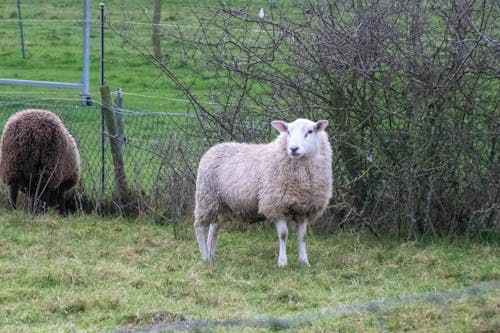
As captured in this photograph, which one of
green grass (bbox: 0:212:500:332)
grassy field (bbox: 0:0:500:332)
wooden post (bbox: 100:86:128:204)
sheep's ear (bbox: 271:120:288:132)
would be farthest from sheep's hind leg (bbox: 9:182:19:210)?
sheep's ear (bbox: 271:120:288:132)

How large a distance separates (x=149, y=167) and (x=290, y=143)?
3219mm

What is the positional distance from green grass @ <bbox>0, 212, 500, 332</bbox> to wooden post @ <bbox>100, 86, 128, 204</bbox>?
1.82ft

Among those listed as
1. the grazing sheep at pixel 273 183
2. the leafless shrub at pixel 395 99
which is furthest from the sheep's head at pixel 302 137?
the leafless shrub at pixel 395 99

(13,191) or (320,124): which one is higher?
(320,124)

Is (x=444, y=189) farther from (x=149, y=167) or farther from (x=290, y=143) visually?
(x=149, y=167)

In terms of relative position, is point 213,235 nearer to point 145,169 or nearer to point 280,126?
point 280,126

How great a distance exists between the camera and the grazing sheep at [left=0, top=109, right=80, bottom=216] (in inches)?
384

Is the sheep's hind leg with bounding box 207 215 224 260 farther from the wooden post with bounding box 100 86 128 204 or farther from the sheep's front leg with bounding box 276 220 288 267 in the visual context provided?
the wooden post with bounding box 100 86 128 204

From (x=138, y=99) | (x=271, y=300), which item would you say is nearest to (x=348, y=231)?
(x=271, y=300)

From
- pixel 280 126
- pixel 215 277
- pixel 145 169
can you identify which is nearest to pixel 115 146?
pixel 145 169

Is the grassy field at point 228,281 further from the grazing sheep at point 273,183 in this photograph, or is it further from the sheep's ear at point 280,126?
the sheep's ear at point 280,126

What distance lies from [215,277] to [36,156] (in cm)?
358

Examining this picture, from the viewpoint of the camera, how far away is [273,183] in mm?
7566

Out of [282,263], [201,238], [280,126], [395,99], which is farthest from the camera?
[395,99]
